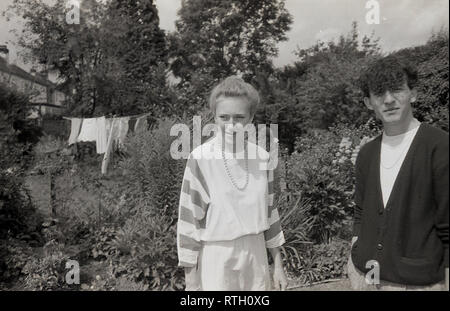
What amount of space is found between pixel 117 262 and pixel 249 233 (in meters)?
2.83

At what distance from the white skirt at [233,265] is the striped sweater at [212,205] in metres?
0.05

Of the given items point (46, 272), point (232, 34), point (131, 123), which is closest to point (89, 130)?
point (131, 123)

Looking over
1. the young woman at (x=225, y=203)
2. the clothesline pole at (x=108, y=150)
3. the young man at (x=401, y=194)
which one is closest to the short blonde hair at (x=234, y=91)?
the young woman at (x=225, y=203)

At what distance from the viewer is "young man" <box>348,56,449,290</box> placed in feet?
4.25

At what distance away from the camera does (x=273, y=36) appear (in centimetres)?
1842

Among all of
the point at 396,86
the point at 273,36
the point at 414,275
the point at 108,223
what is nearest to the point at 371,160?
the point at 396,86

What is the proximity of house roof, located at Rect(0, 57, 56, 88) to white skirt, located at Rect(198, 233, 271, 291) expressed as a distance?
11.4 m

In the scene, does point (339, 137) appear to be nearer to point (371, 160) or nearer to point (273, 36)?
point (371, 160)

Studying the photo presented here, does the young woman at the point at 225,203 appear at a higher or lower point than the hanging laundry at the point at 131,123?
lower

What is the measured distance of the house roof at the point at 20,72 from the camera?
1149 cm

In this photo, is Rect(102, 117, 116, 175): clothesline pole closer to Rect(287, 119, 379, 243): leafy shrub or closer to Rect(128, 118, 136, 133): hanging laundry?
Rect(128, 118, 136, 133): hanging laundry

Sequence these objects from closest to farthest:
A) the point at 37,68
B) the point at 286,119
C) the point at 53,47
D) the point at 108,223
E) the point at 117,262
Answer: the point at 117,262
the point at 108,223
the point at 286,119
the point at 53,47
the point at 37,68

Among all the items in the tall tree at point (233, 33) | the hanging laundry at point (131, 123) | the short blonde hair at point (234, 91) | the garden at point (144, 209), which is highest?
the tall tree at point (233, 33)

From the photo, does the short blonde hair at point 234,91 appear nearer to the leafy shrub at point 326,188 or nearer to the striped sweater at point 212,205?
the striped sweater at point 212,205
